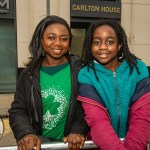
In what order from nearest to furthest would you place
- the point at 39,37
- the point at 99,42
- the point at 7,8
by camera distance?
the point at 99,42 < the point at 39,37 < the point at 7,8

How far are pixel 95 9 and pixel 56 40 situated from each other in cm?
879

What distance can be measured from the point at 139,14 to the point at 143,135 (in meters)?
9.77

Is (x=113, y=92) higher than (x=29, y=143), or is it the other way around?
(x=113, y=92)

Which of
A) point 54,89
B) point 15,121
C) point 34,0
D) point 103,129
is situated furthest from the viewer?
point 34,0

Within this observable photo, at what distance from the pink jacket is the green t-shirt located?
0.23 metres

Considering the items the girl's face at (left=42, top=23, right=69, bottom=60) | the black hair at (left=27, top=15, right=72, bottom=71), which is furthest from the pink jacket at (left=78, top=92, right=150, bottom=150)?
the black hair at (left=27, top=15, right=72, bottom=71)

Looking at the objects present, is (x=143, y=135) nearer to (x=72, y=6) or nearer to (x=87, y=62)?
(x=87, y=62)

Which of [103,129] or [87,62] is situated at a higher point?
[87,62]

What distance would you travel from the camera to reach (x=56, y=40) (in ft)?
8.05

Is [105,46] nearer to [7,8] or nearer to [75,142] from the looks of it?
[75,142]

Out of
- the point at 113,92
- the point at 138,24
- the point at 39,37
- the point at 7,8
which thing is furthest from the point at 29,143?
the point at 138,24

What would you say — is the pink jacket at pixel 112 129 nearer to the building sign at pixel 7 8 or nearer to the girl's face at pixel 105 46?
the girl's face at pixel 105 46

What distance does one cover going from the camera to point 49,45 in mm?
2473

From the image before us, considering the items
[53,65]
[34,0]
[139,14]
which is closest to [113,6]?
[139,14]
